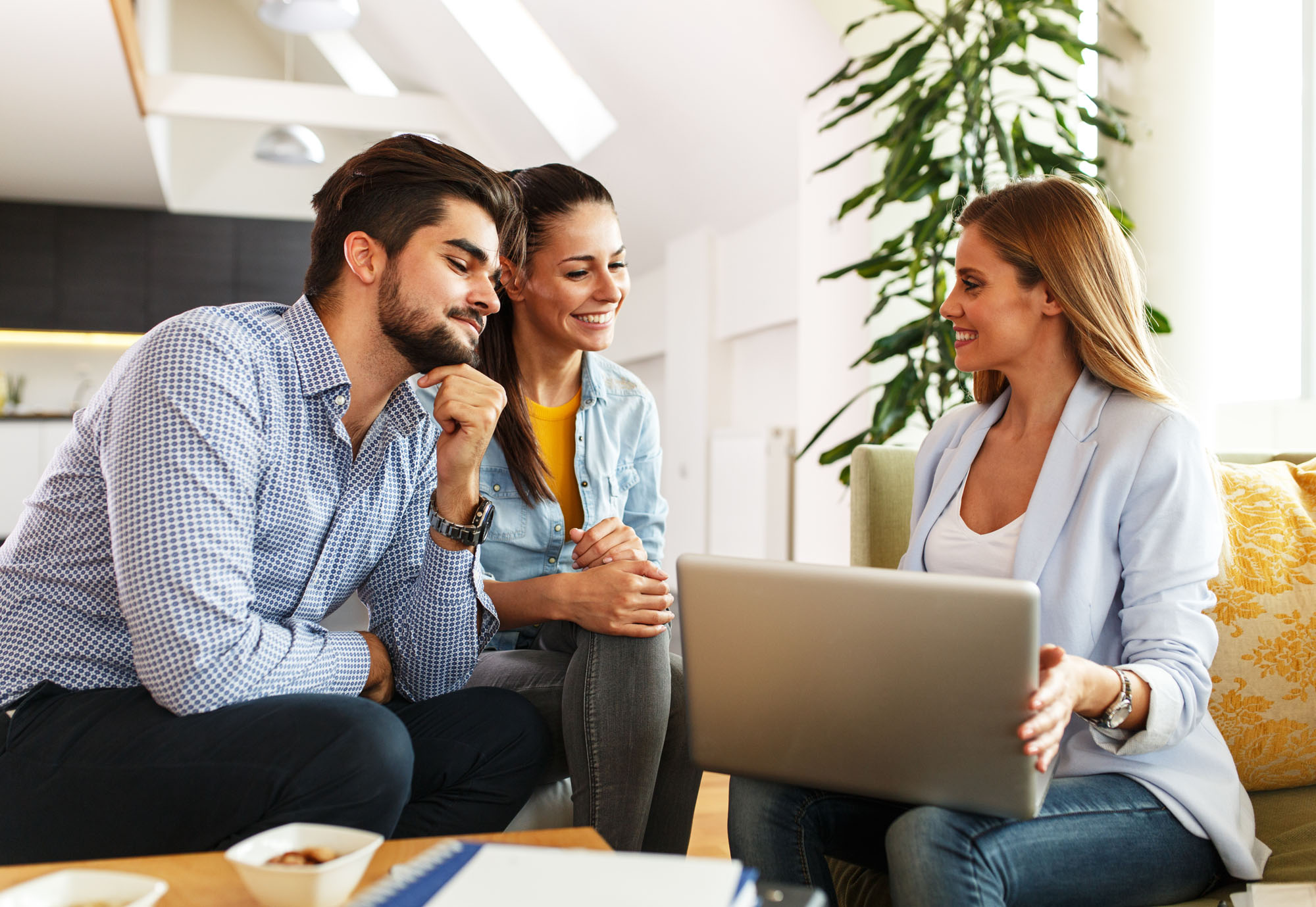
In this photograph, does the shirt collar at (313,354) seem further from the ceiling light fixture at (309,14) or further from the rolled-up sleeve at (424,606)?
the ceiling light fixture at (309,14)

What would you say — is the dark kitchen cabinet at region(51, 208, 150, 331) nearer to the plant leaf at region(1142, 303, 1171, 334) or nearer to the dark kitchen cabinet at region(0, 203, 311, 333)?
the dark kitchen cabinet at region(0, 203, 311, 333)

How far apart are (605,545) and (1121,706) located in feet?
2.48

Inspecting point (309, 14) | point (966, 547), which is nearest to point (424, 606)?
point (966, 547)

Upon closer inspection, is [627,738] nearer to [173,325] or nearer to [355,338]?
[355,338]

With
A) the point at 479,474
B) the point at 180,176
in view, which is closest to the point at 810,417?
the point at 479,474

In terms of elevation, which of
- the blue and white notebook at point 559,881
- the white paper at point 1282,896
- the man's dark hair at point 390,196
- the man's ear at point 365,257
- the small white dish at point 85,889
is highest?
the man's dark hair at point 390,196

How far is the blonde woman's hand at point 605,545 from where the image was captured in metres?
1.56

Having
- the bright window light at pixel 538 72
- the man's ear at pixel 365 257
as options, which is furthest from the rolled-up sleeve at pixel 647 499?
the bright window light at pixel 538 72

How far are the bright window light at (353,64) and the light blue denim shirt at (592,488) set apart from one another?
6.28 m

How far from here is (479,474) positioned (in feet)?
5.50

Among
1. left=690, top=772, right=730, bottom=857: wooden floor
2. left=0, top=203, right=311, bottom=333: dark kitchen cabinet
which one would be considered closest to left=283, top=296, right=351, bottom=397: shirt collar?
left=690, top=772, right=730, bottom=857: wooden floor

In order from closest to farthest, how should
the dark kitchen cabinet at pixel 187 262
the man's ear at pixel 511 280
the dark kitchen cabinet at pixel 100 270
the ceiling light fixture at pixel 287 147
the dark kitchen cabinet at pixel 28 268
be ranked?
the man's ear at pixel 511 280, the ceiling light fixture at pixel 287 147, the dark kitchen cabinet at pixel 28 268, the dark kitchen cabinet at pixel 100 270, the dark kitchen cabinet at pixel 187 262

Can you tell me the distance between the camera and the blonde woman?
41.4 inches

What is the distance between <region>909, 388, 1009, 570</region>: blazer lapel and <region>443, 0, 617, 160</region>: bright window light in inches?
169
